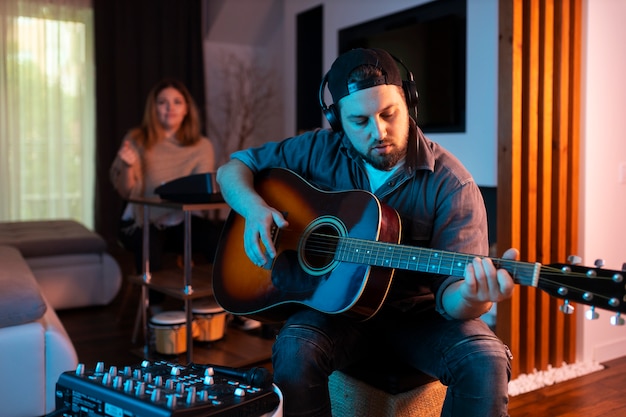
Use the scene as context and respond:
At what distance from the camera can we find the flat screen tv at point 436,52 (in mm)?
3588

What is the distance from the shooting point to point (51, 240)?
3393 mm

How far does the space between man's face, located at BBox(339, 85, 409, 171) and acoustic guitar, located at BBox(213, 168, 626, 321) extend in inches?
4.1

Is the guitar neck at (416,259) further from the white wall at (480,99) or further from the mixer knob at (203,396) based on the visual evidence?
the white wall at (480,99)

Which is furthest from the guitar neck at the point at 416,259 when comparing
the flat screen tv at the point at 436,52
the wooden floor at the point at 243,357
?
the flat screen tv at the point at 436,52

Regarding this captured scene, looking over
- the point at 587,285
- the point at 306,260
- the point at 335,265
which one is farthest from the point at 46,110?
the point at 587,285

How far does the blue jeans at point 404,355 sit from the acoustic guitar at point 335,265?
81mm

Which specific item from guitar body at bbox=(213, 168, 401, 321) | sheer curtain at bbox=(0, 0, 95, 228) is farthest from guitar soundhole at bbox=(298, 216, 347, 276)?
sheer curtain at bbox=(0, 0, 95, 228)

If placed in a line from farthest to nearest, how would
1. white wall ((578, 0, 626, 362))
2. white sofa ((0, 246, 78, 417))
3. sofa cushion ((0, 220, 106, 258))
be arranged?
sofa cushion ((0, 220, 106, 258)) < white wall ((578, 0, 626, 362)) < white sofa ((0, 246, 78, 417))

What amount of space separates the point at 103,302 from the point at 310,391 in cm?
261

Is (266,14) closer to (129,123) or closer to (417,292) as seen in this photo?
(129,123)

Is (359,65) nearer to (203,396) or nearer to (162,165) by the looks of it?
(203,396)

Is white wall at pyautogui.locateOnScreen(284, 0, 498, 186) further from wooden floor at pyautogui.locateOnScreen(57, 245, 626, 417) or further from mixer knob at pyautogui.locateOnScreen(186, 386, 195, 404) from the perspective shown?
mixer knob at pyautogui.locateOnScreen(186, 386, 195, 404)

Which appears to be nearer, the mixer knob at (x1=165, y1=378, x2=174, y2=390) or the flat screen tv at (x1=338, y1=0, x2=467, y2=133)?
the mixer knob at (x1=165, y1=378, x2=174, y2=390)

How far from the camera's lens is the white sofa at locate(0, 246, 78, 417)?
1891 mm
